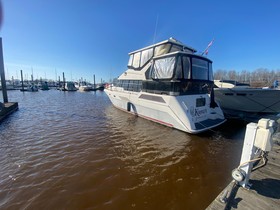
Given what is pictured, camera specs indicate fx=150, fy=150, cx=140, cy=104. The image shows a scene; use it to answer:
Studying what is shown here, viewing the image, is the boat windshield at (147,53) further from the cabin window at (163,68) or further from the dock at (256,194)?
the dock at (256,194)

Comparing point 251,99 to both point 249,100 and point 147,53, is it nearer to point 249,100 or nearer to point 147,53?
point 249,100

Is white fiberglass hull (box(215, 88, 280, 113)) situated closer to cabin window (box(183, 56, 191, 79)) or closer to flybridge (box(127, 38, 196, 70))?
flybridge (box(127, 38, 196, 70))

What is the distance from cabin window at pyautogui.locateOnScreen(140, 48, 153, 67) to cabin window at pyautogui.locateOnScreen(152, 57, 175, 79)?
5.07ft

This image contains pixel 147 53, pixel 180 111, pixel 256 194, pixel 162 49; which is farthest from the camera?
pixel 147 53

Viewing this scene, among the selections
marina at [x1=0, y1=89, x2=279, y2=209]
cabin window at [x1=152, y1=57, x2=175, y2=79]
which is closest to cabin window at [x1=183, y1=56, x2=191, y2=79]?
cabin window at [x1=152, y1=57, x2=175, y2=79]

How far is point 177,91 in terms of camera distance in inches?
246

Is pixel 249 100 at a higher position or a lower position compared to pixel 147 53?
lower

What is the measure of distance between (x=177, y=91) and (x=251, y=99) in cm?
526

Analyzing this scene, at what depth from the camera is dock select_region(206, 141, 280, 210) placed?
1.91m

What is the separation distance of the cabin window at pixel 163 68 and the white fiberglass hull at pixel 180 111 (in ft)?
3.10

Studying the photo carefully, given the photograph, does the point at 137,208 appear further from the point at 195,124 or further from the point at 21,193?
the point at 195,124

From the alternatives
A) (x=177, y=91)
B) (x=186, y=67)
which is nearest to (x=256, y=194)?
(x=177, y=91)

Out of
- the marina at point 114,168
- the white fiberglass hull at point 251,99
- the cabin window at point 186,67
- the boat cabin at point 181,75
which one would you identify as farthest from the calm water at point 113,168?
the white fiberglass hull at point 251,99

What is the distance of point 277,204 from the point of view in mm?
1931
